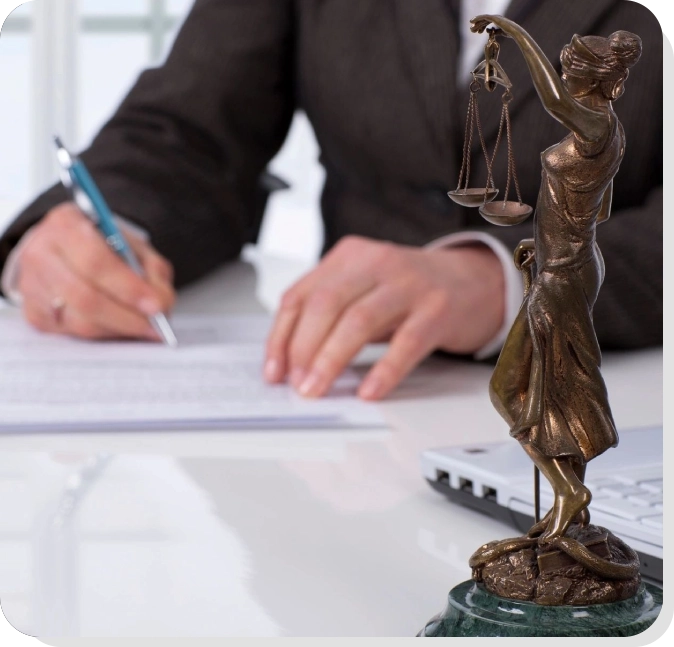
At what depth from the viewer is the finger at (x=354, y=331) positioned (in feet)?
2.46

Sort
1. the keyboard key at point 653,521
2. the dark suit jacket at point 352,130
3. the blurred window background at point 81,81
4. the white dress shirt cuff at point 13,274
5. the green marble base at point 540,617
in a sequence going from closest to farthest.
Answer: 1. the green marble base at point 540,617
2. the keyboard key at point 653,521
3. the dark suit jacket at point 352,130
4. the white dress shirt cuff at point 13,274
5. the blurred window background at point 81,81

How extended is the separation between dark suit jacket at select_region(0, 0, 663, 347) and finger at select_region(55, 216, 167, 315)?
107 millimetres

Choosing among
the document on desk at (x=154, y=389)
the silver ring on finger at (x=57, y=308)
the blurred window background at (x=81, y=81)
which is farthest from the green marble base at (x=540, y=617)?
the blurred window background at (x=81, y=81)

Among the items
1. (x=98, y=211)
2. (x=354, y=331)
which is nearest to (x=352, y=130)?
(x=98, y=211)

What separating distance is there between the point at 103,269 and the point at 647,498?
640 mm

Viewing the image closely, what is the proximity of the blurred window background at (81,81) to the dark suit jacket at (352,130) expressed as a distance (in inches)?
84.7

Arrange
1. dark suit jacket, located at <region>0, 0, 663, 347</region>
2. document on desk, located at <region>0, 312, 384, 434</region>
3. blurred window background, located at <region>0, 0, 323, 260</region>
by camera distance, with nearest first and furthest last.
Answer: document on desk, located at <region>0, 312, 384, 434</region>, dark suit jacket, located at <region>0, 0, 663, 347</region>, blurred window background, located at <region>0, 0, 323, 260</region>

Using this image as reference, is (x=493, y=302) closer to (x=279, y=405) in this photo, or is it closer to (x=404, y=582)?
(x=279, y=405)

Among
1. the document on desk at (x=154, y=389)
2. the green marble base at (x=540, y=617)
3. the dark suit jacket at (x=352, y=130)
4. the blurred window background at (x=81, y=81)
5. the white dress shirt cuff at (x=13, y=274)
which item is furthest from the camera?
the blurred window background at (x=81, y=81)

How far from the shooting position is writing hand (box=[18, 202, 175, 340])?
920mm

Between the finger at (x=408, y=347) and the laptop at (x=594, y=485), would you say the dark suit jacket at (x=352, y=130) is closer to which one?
the finger at (x=408, y=347)

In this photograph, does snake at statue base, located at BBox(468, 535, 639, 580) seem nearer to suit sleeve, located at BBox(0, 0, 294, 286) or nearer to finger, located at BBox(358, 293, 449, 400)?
finger, located at BBox(358, 293, 449, 400)

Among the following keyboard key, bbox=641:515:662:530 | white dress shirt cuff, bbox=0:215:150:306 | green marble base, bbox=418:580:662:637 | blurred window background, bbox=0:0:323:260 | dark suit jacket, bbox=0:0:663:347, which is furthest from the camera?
blurred window background, bbox=0:0:323:260

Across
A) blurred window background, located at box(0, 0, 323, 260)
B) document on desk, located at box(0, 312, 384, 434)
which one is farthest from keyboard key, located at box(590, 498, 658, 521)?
blurred window background, located at box(0, 0, 323, 260)
